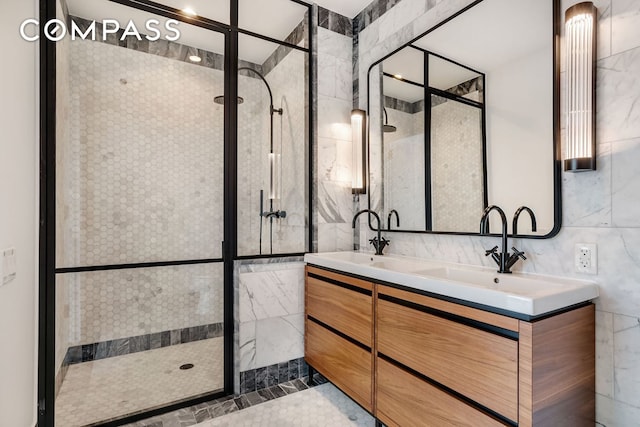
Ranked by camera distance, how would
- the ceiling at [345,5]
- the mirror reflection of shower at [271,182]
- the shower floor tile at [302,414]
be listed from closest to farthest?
the shower floor tile at [302,414], the mirror reflection of shower at [271,182], the ceiling at [345,5]

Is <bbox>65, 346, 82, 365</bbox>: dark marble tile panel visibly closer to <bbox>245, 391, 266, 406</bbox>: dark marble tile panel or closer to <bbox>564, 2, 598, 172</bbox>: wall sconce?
<bbox>245, 391, 266, 406</bbox>: dark marble tile panel

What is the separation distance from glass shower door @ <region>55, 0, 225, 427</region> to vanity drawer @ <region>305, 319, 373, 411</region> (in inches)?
25.0

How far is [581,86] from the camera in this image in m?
1.39

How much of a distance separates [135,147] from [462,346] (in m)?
2.06

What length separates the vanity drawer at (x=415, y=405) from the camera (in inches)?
51.4

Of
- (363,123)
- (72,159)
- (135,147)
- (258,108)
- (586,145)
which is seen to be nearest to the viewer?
(586,145)

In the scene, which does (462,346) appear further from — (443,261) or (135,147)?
(135,147)

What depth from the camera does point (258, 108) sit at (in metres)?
2.42

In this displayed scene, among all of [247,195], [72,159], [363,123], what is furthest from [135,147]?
[363,123]

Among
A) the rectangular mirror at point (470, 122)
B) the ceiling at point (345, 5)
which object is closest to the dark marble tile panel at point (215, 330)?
the rectangular mirror at point (470, 122)

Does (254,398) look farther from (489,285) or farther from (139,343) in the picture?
(489,285)

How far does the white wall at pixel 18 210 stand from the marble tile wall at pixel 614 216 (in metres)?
2.43

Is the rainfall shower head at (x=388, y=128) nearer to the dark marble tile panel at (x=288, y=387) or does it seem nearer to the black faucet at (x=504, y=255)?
the black faucet at (x=504, y=255)

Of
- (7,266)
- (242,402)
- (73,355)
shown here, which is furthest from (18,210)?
(242,402)
